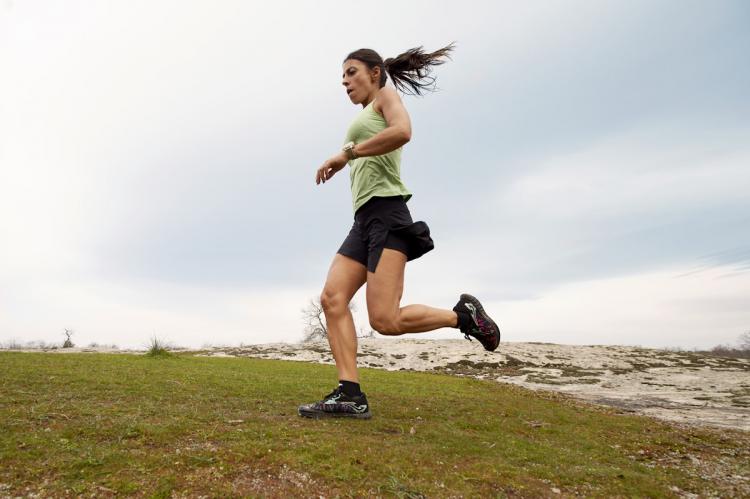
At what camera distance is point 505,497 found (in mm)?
2684

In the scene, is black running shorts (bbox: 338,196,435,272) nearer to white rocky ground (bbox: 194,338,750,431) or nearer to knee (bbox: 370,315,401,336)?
knee (bbox: 370,315,401,336)

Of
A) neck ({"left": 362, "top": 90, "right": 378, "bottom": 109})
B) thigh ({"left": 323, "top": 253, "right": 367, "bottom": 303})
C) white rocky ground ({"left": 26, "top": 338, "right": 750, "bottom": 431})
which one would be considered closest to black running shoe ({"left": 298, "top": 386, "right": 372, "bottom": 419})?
thigh ({"left": 323, "top": 253, "right": 367, "bottom": 303})

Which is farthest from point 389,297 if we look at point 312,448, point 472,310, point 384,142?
point 312,448

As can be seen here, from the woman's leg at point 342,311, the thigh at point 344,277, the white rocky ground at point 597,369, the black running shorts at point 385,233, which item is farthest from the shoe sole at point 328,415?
the white rocky ground at point 597,369

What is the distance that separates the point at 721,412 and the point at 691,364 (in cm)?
969

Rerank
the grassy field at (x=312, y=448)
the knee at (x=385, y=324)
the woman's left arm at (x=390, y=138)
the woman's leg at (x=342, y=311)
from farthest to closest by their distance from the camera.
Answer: the woman's leg at (x=342, y=311), the knee at (x=385, y=324), the woman's left arm at (x=390, y=138), the grassy field at (x=312, y=448)

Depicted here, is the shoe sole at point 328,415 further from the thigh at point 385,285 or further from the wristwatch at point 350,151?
the wristwatch at point 350,151

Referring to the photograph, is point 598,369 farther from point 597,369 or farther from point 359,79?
point 359,79

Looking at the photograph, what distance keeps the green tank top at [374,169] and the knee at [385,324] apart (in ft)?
3.54

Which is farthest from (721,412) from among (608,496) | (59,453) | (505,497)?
(59,453)

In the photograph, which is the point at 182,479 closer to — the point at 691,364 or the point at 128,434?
the point at 128,434

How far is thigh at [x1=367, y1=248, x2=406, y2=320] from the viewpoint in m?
4.35

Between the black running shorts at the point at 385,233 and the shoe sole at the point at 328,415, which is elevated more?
the black running shorts at the point at 385,233

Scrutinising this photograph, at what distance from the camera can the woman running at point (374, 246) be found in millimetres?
4270
